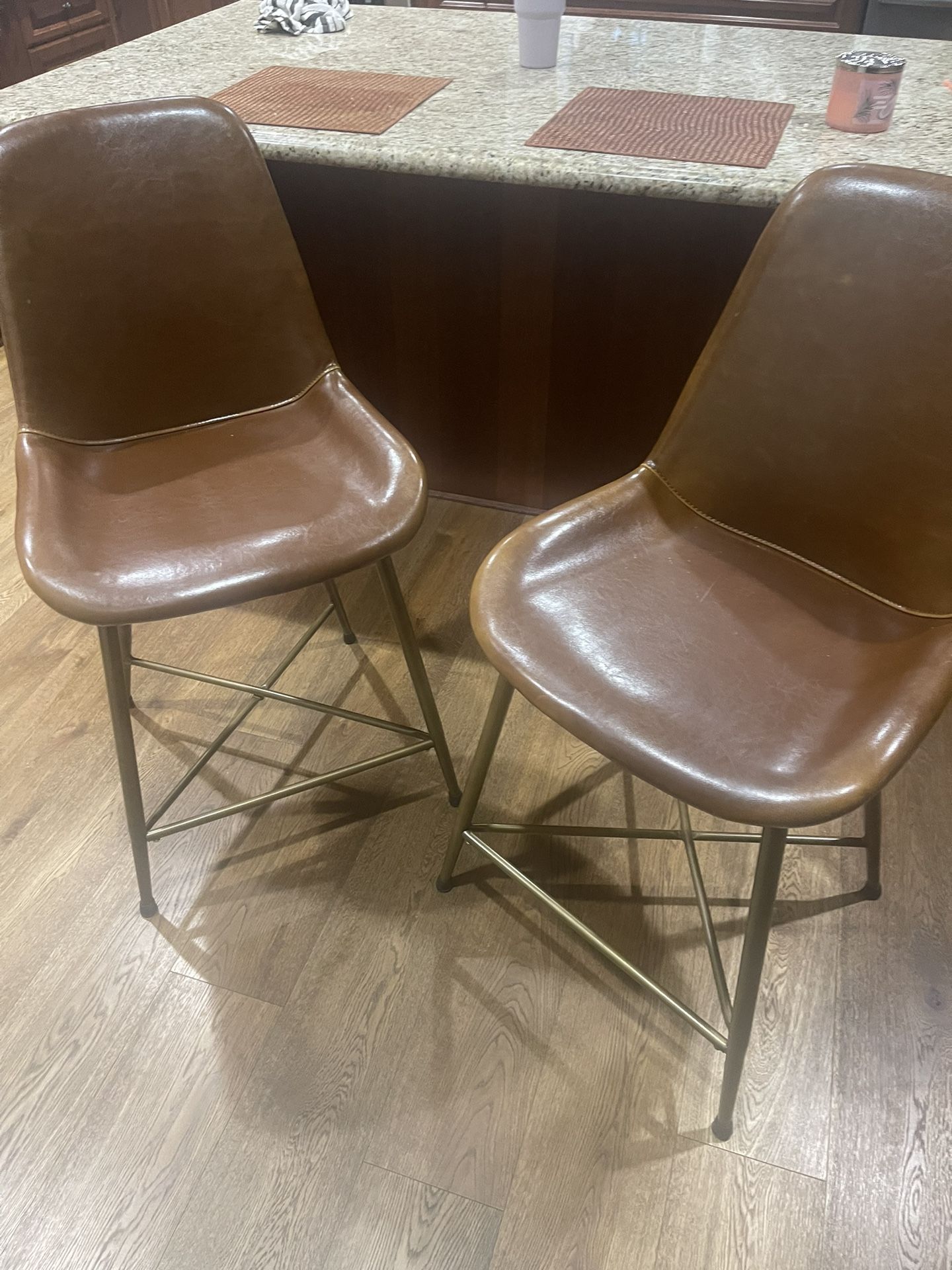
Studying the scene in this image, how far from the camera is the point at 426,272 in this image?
176cm

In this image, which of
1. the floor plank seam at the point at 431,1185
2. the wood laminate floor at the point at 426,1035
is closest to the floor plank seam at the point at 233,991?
the wood laminate floor at the point at 426,1035

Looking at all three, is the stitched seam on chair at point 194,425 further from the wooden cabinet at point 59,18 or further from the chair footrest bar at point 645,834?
the wooden cabinet at point 59,18

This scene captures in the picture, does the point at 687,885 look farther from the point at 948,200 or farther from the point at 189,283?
the point at 189,283

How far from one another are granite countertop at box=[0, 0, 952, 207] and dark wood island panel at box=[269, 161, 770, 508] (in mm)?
184

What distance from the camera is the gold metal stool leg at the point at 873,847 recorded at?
123cm

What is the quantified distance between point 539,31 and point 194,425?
94 centimetres

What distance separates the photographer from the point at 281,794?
4.30 feet

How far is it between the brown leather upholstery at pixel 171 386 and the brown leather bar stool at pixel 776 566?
26 centimetres

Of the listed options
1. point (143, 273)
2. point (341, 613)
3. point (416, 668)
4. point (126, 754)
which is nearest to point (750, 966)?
point (416, 668)

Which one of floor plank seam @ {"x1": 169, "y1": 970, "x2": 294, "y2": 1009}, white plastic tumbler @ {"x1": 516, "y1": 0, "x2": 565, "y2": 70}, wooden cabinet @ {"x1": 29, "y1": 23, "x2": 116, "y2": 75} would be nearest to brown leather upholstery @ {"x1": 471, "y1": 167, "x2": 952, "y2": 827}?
floor plank seam @ {"x1": 169, "y1": 970, "x2": 294, "y2": 1009}

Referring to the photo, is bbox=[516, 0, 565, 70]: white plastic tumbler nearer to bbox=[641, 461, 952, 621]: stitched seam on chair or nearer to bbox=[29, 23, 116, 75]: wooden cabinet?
bbox=[641, 461, 952, 621]: stitched seam on chair

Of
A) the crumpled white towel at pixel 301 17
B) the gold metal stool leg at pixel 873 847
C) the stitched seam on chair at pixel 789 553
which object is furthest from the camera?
the crumpled white towel at pixel 301 17

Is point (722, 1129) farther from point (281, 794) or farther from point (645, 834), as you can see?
point (281, 794)

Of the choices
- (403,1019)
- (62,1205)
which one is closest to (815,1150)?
(403,1019)
